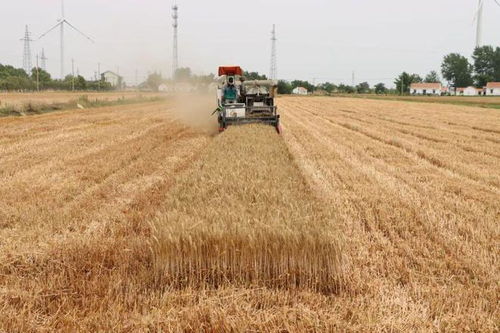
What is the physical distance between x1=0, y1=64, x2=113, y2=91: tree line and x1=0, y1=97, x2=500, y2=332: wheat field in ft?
267

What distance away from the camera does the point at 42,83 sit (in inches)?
3632

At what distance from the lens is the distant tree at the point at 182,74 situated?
1234 inches

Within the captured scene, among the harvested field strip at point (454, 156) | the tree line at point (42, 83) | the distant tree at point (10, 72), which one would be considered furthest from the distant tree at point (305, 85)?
the harvested field strip at point (454, 156)

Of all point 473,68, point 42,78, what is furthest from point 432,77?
point 42,78

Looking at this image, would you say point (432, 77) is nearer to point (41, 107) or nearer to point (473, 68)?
point (473, 68)

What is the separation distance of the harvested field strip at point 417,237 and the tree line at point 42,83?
81185 mm

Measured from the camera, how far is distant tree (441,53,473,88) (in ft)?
442

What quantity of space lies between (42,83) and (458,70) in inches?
4781

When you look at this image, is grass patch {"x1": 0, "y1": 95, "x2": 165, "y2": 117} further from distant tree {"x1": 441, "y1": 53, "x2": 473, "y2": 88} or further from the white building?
distant tree {"x1": 441, "y1": 53, "x2": 473, "y2": 88}

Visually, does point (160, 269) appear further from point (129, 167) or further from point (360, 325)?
point (129, 167)

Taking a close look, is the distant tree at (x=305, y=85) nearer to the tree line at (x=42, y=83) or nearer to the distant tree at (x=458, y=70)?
the distant tree at (x=458, y=70)

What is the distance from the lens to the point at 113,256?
4914mm

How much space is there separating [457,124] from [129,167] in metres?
19.4

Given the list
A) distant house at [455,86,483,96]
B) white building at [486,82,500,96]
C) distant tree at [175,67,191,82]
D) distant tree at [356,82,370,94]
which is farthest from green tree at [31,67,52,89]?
white building at [486,82,500,96]
